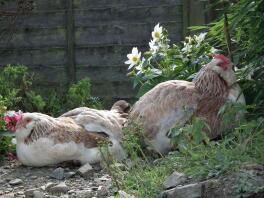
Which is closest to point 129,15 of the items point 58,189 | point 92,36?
point 92,36

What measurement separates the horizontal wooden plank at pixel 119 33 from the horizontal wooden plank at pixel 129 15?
0.07 meters

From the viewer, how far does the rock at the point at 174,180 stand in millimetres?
3441

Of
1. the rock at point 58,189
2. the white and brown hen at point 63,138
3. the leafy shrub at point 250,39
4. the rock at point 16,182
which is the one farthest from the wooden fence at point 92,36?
the rock at point 58,189

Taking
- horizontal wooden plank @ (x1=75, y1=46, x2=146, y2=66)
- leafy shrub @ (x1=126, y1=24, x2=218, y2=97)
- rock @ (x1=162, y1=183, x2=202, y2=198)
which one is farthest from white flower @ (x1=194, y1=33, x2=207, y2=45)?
horizontal wooden plank @ (x1=75, y1=46, x2=146, y2=66)

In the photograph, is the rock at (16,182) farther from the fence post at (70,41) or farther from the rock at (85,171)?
the fence post at (70,41)

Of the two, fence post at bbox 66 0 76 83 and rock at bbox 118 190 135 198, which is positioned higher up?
fence post at bbox 66 0 76 83

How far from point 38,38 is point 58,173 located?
4061mm

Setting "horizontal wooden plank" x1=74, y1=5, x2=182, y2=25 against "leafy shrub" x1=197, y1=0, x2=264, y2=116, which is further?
"horizontal wooden plank" x1=74, y1=5, x2=182, y2=25

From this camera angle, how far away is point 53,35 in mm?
8367

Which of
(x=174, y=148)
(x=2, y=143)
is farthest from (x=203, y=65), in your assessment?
(x=2, y=143)

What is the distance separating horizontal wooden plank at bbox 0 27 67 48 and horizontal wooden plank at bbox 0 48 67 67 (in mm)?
84

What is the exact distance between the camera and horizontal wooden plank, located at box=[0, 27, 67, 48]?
329 inches

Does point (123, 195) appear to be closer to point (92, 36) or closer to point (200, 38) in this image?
point (200, 38)

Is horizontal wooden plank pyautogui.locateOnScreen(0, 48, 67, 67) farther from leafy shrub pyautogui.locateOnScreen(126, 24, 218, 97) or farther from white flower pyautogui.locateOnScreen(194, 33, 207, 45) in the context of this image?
white flower pyautogui.locateOnScreen(194, 33, 207, 45)
